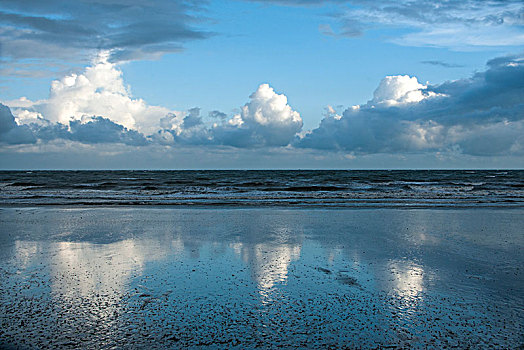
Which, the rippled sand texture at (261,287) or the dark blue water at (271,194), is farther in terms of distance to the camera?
the dark blue water at (271,194)

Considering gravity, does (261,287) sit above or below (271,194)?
above

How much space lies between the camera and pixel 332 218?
62.0 ft

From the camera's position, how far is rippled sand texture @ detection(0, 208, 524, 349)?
5.80m

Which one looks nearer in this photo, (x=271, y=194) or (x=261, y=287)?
(x=261, y=287)

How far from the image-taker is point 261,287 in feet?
26.1

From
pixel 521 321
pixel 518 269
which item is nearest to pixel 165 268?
pixel 521 321

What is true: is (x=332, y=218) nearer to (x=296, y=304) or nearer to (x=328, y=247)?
(x=328, y=247)

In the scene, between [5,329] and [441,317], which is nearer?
[5,329]

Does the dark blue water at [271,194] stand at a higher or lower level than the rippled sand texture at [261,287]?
lower

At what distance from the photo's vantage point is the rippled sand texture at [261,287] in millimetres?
5801

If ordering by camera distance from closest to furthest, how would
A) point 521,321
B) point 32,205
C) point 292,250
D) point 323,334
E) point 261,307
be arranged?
point 323,334
point 521,321
point 261,307
point 292,250
point 32,205

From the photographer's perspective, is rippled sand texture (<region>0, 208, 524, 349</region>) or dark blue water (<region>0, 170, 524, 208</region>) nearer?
rippled sand texture (<region>0, 208, 524, 349</region>)

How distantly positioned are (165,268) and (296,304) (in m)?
3.70

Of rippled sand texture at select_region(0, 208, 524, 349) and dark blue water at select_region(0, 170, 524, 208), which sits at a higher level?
rippled sand texture at select_region(0, 208, 524, 349)
